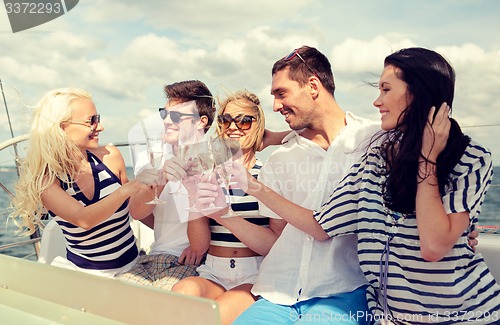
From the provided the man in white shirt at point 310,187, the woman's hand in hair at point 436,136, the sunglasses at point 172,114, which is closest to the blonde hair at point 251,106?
the man in white shirt at point 310,187

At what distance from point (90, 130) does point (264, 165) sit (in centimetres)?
72

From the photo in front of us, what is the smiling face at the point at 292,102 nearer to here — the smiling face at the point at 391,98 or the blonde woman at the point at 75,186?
the smiling face at the point at 391,98

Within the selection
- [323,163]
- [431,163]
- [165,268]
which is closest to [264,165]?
[323,163]

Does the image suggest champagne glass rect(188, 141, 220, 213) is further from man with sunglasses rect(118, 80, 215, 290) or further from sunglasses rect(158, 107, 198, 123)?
sunglasses rect(158, 107, 198, 123)

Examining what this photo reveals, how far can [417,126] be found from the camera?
4.60 feet

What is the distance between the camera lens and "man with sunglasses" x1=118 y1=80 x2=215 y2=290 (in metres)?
2.10

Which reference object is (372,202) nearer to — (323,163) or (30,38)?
(323,163)

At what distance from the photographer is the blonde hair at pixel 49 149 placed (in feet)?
6.49

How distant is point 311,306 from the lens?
1.72m

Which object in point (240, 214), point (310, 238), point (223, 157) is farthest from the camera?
point (240, 214)

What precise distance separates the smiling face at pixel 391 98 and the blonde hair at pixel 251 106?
71 cm

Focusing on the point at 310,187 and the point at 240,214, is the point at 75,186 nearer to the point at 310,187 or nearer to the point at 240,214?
the point at 240,214

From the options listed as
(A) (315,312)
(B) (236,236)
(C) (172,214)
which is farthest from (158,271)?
(A) (315,312)

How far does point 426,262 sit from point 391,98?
479 millimetres
